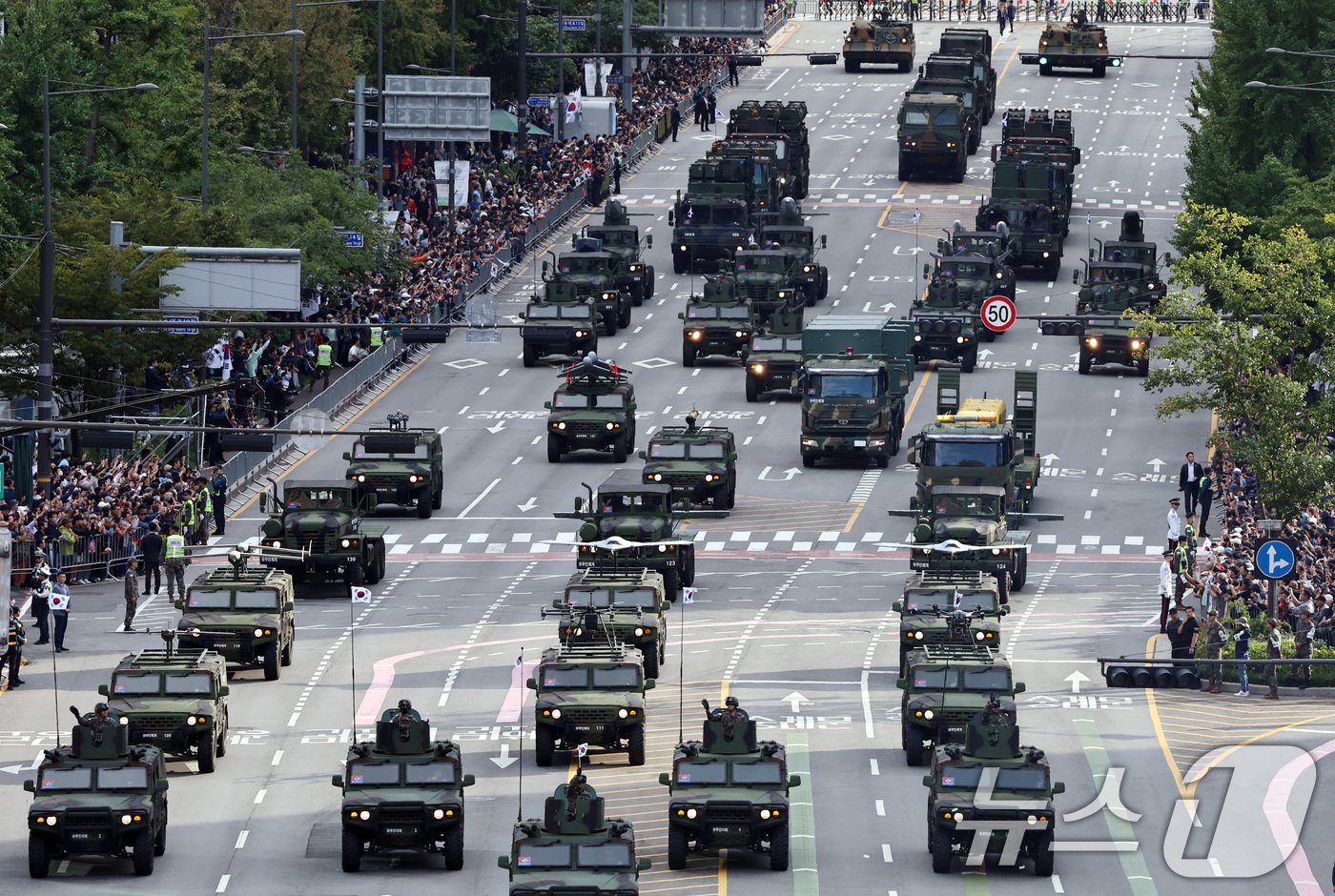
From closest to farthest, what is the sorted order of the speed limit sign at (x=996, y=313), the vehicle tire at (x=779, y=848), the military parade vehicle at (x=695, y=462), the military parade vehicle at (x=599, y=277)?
1. the vehicle tire at (x=779, y=848)
2. the military parade vehicle at (x=695, y=462)
3. the speed limit sign at (x=996, y=313)
4. the military parade vehicle at (x=599, y=277)

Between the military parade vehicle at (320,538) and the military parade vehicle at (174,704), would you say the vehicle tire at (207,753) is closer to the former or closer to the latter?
the military parade vehicle at (174,704)

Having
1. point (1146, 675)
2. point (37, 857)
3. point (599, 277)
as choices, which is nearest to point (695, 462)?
point (599, 277)

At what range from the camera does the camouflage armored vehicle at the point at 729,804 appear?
144 feet

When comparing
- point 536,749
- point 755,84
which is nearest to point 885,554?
point 536,749

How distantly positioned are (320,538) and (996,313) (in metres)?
30.6

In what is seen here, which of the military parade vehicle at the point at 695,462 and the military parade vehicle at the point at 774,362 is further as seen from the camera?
the military parade vehicle at the point at 774,362

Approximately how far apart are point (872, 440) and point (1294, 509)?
1438 cm

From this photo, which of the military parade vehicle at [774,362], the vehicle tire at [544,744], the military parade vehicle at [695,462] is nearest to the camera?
the vehicle tire at [544,744]

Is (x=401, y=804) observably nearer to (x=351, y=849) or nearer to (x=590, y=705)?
(x=351, y=849)

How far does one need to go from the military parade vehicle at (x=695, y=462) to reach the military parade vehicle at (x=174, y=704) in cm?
2377

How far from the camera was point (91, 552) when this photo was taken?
6550 centimetres

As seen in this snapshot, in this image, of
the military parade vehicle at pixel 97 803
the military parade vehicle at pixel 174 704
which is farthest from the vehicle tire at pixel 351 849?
the military parade vehicle at pixel 174 704

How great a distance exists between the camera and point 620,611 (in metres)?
56.3

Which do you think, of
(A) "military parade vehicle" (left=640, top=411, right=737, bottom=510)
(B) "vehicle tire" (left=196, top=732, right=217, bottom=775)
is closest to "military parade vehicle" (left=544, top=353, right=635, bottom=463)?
(A) "military parade vehicle" (left=640, top=411, right=737, bottom=510)
